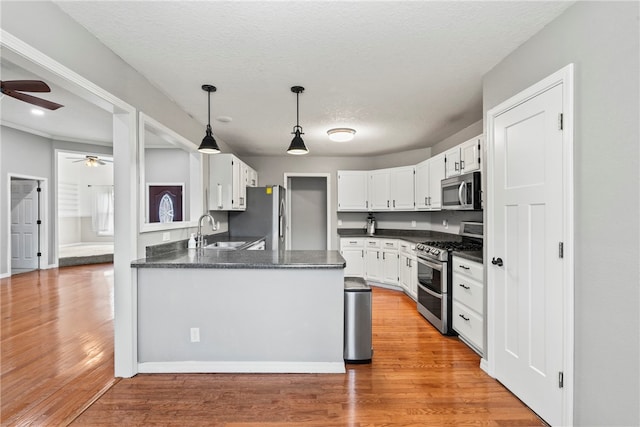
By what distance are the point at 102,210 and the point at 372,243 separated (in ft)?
29.0

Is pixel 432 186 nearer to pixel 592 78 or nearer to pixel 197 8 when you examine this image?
pixel 592 78

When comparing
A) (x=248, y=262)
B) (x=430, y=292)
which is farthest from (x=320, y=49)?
(x=430, y=292)

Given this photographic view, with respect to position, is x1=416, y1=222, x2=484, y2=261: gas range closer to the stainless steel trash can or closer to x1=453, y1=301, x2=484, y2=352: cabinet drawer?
x1=453, y1=301, x2=484, y2=352: cabinet drawer

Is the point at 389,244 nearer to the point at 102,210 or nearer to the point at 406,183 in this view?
the point at 406,183

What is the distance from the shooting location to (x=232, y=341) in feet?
8.20

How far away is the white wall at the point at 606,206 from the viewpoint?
1401 mm

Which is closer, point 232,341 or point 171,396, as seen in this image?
A: point 171,396

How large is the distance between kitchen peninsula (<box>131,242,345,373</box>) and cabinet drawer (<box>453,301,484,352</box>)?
4.18 feet

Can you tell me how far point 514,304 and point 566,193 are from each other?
89cm

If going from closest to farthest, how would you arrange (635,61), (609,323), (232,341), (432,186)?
(635,61) < (609,323) < (232,341) < (432,186)

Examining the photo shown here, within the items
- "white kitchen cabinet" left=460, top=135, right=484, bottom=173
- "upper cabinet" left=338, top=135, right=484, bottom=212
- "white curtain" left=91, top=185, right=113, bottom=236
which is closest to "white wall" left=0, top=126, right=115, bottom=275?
"white curtain" left=91, top=185, right=113, bottom=236

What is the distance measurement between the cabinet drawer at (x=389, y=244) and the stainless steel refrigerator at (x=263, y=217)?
1766 millimetres

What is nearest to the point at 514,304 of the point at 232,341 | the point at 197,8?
the point at 232,341

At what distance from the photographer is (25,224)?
6.16 m
